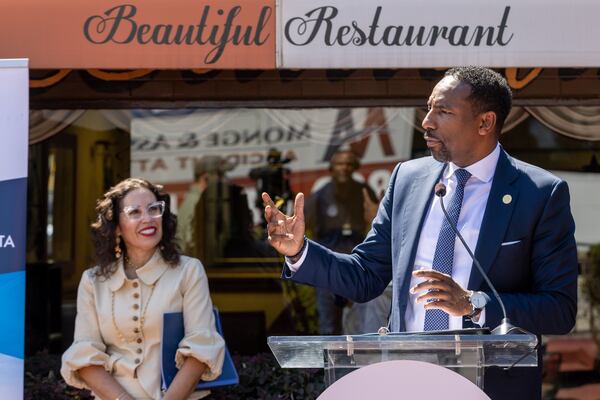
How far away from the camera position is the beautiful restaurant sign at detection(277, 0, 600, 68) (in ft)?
17.8

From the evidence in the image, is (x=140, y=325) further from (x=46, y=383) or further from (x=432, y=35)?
(x=432, y=35)

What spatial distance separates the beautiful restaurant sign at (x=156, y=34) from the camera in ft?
18.0

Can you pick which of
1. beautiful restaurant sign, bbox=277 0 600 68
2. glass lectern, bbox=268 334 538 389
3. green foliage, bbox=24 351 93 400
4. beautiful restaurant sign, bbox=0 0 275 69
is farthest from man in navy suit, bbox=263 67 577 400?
green foliage, bbox=24 351 93 400

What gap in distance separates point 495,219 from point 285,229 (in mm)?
692

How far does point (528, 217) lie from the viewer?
9.75 ft

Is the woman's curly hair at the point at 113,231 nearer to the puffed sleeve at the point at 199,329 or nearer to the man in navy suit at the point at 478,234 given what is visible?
the puffed sleeve at the point at 199,329

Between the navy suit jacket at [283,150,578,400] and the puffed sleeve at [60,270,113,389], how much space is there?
6.08ft

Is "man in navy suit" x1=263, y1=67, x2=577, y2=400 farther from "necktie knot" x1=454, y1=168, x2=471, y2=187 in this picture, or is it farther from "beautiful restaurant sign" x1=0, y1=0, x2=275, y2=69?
"beautiful restaurant sign" x1=0, y1=0, x2=275, y2=69

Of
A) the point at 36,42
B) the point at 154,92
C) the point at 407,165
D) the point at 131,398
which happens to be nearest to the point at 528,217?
the point at 407,165

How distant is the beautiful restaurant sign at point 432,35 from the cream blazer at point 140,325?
5.02 ft

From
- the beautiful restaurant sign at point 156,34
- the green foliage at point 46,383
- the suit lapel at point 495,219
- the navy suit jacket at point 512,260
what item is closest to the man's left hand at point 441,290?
the navy suit jacket at point 512,260

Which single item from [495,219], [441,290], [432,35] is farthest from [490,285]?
[432,35]

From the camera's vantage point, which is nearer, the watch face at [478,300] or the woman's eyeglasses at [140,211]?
Answer: the watch face at [478,300]

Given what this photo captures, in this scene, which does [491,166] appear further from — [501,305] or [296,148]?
[296,148]
